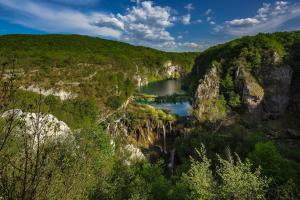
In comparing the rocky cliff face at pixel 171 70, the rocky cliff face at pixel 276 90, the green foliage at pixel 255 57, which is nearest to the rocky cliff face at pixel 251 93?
the green foliage at pixel 255 57

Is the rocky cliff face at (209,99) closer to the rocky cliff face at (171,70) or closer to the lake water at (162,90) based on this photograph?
the lake water at (162,90)

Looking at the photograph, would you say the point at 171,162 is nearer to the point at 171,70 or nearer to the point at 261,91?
the point at 261,91

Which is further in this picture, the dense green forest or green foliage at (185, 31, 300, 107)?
green foliage at (185, 31, 300, 107)

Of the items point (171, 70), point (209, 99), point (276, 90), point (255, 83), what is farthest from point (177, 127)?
point (171, 70)

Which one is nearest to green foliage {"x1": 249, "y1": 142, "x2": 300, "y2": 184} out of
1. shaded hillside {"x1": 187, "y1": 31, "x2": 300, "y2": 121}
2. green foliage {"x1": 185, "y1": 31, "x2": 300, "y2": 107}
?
shaded hillside {"x1": 187, "y1": 31, "x2": 300, "y2": 121}

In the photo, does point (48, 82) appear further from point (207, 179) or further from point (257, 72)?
point (257, 72)

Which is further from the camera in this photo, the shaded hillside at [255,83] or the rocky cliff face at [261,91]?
the shaded hillside at [255,83]

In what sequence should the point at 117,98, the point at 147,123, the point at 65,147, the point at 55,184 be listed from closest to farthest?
the point at 55,184 → the point at 65,147 → the point at 147,123 → the point at 117,98

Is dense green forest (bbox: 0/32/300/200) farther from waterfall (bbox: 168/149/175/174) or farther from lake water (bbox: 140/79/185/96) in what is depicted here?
lake water (bbox: 140/79/185/96)

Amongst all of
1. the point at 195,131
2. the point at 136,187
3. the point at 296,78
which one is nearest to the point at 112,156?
the point at 136,187

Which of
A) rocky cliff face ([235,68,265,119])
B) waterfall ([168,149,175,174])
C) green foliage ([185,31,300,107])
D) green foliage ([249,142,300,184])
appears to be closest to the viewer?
green foliage ([249,142,300,184])

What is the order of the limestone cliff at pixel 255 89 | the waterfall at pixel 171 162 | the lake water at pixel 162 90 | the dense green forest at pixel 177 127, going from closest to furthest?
the dense green forest at pixel 177 127 → the waterfall at pixel 171 162 → the limestone cliff at pixel 255 89 → the lake water at pixel 162 90
